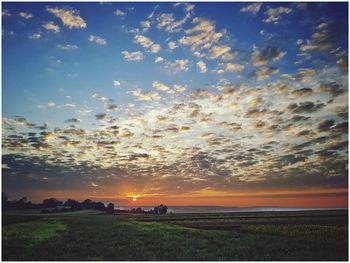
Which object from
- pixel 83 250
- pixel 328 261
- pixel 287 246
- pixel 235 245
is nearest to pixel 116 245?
pixel 83 250

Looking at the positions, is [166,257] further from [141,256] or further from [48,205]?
[48,205]

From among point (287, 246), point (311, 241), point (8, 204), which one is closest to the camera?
point (287, 246)

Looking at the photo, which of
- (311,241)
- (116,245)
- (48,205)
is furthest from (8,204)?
(311,241)

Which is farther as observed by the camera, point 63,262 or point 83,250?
point 83,250

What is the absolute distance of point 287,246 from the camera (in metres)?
31.1

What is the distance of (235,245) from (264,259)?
6.43 m

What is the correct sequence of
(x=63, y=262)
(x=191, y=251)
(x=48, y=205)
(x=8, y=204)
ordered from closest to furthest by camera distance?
1. (x=63, y=262)
2. (x=191, y=251)
3. (x=8, y=204)
4. (x=48, y=205)

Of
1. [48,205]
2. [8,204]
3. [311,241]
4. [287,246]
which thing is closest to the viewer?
[287,246]

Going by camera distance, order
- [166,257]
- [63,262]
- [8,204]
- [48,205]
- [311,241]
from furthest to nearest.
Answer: [48,205] → [8,204] → [311,241] → [166,257] → [63,262]

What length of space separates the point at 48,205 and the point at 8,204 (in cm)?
3291

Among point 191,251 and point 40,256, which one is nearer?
point 40,256

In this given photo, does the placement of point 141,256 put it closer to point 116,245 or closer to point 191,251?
point 191,251

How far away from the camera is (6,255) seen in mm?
26594

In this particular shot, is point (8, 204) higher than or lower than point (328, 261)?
higher
